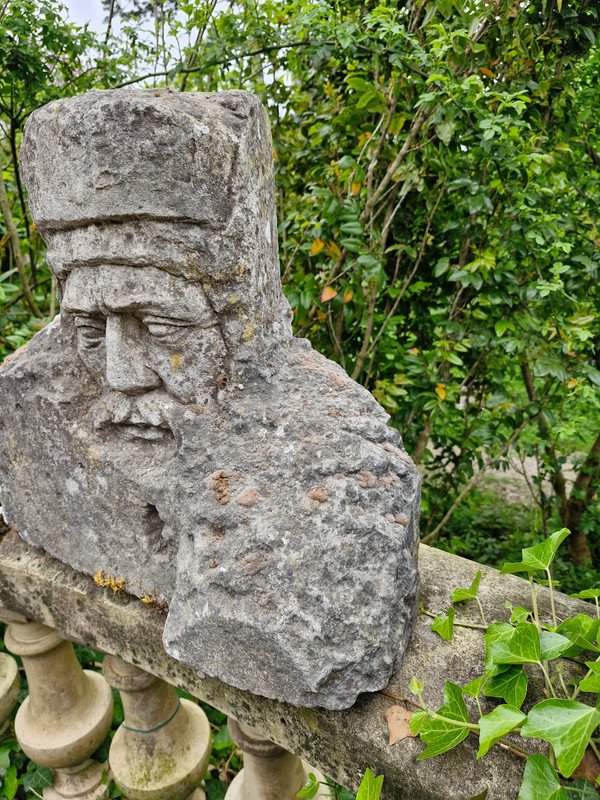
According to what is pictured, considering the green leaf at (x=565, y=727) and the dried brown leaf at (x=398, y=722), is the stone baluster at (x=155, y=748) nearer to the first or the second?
the dried brown leaf at (x=398, y=722)

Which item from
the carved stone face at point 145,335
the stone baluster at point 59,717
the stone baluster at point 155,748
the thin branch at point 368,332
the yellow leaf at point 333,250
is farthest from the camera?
the thin branch at point 368,332

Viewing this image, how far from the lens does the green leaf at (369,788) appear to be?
1.01m

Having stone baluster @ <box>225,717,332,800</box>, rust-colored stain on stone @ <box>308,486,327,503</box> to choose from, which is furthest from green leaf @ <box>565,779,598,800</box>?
stone baluster @ <box>225,717,332,800</box>

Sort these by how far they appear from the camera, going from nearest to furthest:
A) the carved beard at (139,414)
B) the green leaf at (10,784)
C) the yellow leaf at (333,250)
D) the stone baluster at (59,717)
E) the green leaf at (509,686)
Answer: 1. the green leaf at (509,686)
2. the carved beard at (139,414)
3. the stone baluster at (59,717)
4. the green leaf at (10,784)
5. the yellow leaf at (333,250)

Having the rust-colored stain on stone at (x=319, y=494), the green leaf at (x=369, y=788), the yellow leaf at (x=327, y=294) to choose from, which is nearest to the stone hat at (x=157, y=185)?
the rust-colored stain on stone at (x=319, y=494)

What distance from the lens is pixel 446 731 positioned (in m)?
1.04

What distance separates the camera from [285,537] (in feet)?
3.94

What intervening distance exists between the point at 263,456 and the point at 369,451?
0.24 m

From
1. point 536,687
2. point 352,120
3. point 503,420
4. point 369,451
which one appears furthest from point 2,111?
point 536,687

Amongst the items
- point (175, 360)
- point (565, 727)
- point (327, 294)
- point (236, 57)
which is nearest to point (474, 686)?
point (565, 727)

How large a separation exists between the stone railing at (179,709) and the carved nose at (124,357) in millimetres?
579

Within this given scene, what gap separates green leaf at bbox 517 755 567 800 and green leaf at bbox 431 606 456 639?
1.14 ft

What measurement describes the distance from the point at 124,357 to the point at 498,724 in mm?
1049

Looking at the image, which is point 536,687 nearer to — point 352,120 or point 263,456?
point 263,456
